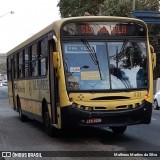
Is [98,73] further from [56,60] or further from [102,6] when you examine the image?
[102,6]

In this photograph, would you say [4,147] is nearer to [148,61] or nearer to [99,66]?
[99,66]

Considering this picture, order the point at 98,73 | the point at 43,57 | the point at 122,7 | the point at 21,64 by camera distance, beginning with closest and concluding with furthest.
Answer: the point at 98,73 → the point at 43,57 → the point at 21,64 → the point at 122,7

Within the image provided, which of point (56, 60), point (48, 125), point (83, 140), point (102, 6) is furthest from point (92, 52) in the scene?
point (102, 6)

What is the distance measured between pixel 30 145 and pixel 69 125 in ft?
3.71

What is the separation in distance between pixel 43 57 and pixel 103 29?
2281 millimetres

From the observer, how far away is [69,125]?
1138 centimetres

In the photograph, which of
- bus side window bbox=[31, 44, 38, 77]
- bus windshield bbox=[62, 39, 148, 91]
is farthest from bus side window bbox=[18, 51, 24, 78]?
bus windshield bbox=[62, 39, 148, 91]

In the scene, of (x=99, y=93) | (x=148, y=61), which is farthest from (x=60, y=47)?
(x=148, y=61)

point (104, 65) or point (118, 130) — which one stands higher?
point (104, 65)

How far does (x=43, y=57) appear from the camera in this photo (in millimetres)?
13594

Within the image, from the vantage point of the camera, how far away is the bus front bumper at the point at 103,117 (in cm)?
1131

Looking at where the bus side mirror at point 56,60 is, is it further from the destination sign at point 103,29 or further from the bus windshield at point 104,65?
the destination sign at point 103,29

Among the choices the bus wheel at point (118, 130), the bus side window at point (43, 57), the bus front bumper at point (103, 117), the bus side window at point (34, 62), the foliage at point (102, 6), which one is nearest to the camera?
the bus front bumper at point (103, 117)

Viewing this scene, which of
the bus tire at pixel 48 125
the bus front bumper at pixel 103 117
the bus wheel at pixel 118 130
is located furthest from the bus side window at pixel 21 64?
the bus front bumper at pixel 103 117
